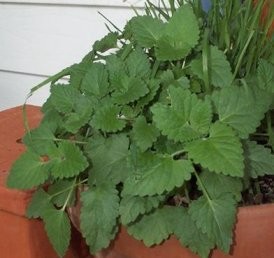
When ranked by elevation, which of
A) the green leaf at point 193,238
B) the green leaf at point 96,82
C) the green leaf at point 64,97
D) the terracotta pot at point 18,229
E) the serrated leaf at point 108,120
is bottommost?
the terracotta pot at point 18,229

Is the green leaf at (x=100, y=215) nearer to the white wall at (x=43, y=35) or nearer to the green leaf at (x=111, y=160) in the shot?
the green leaf at (x=111, y=160)

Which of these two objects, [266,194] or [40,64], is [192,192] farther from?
[40,64]

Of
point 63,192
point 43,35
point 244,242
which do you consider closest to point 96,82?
point 63,192

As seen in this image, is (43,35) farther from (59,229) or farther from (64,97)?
(59,229)

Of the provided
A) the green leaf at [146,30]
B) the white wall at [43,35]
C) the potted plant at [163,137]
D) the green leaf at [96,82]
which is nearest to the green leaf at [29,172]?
the potted plant at [163,137]

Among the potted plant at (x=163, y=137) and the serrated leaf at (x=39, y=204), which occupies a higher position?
the potted plant at (x=163, y=137)

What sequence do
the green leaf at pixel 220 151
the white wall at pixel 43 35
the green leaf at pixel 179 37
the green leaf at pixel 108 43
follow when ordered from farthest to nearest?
the white wall at pixel 43 35 < the green leaf at pixel 108 43 < the green leaf at pixel 179 37 < the green leaf at pixel 220 151

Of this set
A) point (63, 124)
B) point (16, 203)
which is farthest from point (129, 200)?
point (16, 203)
